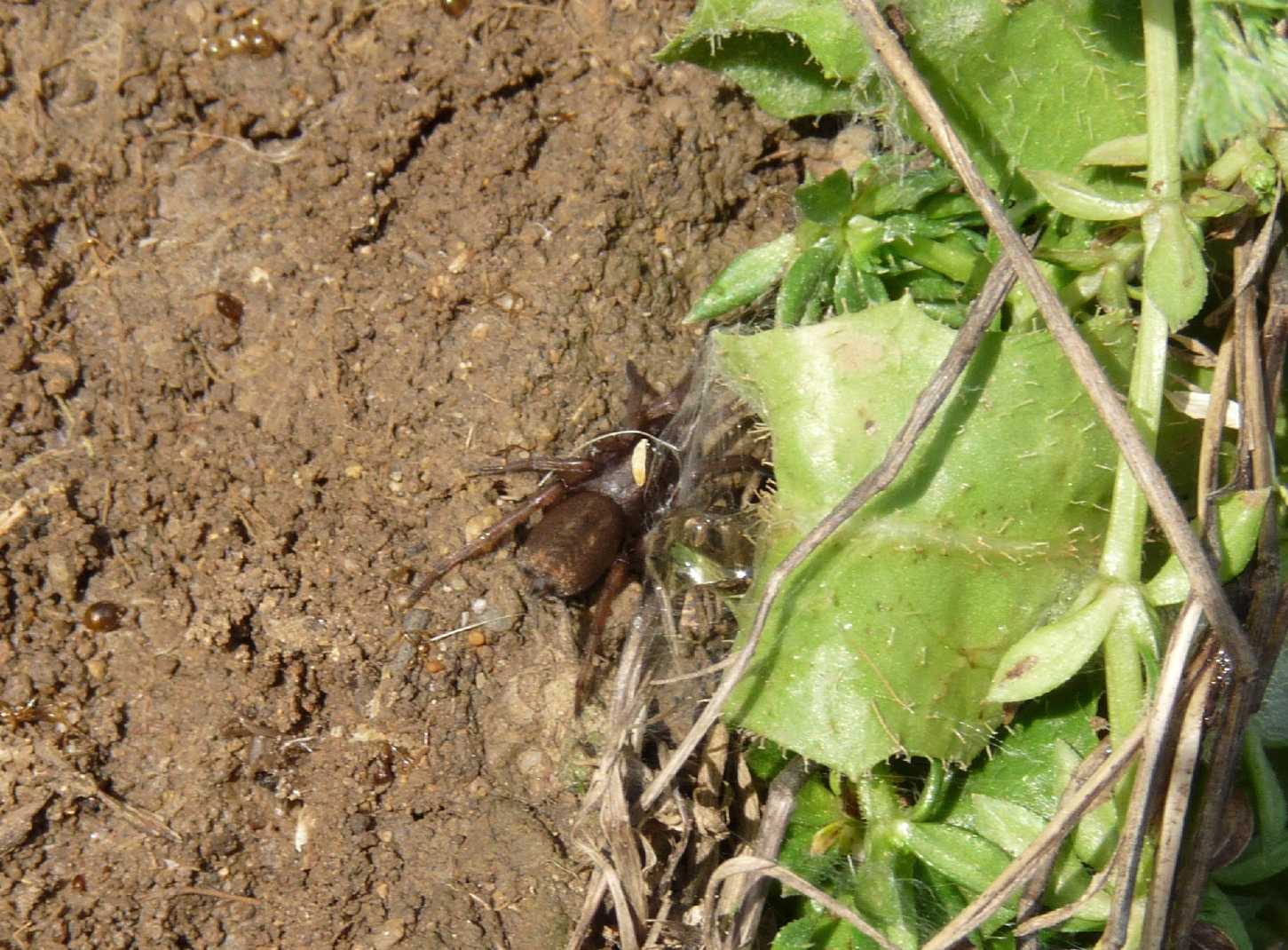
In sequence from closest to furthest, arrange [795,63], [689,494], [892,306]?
1. [892,306]
2. [795,63]
3. [689,494]

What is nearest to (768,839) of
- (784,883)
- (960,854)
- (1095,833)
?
(784,883)

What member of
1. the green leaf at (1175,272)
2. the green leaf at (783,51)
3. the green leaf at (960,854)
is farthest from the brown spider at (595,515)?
the green leaf at (1175,272)

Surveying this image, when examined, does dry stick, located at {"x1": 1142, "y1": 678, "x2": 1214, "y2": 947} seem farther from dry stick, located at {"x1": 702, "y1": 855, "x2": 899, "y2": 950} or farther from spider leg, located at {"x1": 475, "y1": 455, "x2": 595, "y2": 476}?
spider leg, located at {"x1": 475, "y1": 455, "x2": 595, "y2": 476}

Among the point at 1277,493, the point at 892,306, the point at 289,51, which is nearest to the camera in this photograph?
the point at 892,306

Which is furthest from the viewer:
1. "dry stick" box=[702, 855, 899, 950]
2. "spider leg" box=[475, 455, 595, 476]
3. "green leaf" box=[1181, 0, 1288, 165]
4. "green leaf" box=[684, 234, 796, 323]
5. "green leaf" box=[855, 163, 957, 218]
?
"spider leg" box=[475, 455, 595, 476]

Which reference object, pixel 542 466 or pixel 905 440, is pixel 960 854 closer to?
pixel 905 440

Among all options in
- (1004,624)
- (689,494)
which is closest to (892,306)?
(1004,624)

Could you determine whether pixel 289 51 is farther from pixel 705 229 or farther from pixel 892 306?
pixel 892 306

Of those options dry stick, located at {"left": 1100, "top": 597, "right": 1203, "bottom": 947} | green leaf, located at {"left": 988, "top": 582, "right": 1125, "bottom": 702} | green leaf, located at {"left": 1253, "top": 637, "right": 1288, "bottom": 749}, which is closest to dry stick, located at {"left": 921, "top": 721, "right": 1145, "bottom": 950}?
dry stick, located at {"left": 1100, "top": 597, "right": 1203, "bottom": 947}
